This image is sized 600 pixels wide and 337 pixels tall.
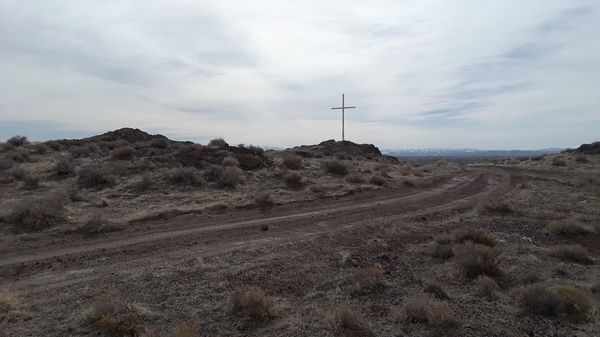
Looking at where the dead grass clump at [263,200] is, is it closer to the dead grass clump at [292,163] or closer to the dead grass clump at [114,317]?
the dead grass clump at [292,163]

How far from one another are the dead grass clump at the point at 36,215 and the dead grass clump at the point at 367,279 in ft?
31.8

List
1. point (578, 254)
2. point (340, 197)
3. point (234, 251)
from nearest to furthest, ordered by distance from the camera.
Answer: point (578, 254) < point (234, 251) < point (340, 197)

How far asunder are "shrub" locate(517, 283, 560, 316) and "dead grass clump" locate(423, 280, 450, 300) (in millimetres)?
1130

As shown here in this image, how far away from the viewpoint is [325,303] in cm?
692

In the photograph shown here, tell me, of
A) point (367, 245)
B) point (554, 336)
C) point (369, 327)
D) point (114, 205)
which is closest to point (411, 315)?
point (369, 327)

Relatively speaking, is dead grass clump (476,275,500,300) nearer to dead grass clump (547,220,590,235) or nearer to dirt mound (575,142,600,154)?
dead grass clump (547,220,590,235)

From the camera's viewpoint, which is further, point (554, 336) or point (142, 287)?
point (142, 287)

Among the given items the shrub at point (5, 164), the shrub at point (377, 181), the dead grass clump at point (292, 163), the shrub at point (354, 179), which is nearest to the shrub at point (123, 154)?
the shrub at point (5, 164)

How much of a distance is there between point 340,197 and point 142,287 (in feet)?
39.6

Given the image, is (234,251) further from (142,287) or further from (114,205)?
(114,205)

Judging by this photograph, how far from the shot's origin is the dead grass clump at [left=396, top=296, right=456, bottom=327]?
5.96 metres

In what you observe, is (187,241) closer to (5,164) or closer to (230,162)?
(230,162)

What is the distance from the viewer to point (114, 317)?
6.10 m

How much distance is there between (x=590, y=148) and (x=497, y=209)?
53813 millimetres
